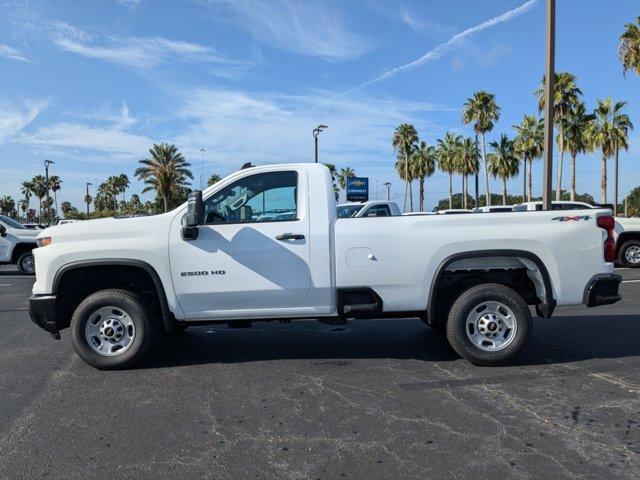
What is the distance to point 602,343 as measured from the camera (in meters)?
6.40

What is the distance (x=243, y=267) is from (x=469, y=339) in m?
2.41

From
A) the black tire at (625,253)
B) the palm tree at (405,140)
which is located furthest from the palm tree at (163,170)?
the black tire at (625,253)

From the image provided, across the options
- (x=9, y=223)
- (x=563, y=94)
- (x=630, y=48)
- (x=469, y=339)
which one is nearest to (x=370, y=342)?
(x=469, y=339)

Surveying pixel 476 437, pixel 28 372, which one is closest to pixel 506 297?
→ pixel 476 437

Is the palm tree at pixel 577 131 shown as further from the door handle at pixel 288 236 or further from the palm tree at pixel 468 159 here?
the door handle at pixel 288 236

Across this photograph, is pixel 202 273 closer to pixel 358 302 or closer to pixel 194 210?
pixel 194 210

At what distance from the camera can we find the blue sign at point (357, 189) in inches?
1319

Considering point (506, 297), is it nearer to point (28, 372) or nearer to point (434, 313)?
point (434, 313)

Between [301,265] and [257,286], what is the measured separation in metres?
0.49

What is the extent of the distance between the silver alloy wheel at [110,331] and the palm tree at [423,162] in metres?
61.6

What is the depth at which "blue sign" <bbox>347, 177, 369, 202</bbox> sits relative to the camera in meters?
33.5

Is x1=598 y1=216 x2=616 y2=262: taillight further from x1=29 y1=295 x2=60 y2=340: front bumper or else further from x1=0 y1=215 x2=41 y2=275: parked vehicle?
x1=0 y1=215 x2=41 y2=275: parked vehicle

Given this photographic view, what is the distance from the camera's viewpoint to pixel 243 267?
5270 millimetres

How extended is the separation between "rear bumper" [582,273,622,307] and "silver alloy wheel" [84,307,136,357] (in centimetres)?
465
